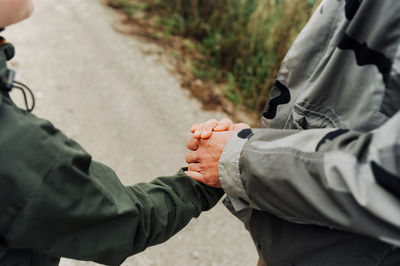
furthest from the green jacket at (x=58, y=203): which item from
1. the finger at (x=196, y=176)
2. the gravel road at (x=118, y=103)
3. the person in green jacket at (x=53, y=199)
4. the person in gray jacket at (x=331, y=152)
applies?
the gravel road at (x=118, y=103)

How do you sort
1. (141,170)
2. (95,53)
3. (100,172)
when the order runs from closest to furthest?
(100,172), (141,170), (95,53)

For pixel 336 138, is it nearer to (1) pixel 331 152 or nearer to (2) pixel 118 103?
(1) pixel 331 152

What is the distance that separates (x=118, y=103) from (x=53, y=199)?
234 cm

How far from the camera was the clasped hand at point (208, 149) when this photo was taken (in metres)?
1.34

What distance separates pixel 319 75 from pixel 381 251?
0.50 meters

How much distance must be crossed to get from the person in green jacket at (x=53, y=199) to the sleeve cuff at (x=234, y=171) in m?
0.24

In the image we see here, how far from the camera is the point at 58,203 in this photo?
0.90 meters

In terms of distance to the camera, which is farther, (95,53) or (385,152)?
(95,53)

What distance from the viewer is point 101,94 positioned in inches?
126

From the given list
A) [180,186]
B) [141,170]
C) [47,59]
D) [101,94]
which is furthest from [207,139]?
[47,59]

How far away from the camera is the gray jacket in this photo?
82cm

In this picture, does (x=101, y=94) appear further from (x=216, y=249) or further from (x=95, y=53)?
(x=216, y=249)

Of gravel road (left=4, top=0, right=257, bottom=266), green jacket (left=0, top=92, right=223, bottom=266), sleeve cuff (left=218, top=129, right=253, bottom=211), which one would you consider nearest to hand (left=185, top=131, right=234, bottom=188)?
sleeve cuff (left=218, top=129, right=253, bottom=211)

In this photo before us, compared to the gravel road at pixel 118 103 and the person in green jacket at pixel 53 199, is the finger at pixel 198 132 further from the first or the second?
the gravel road at pixel 118 103
